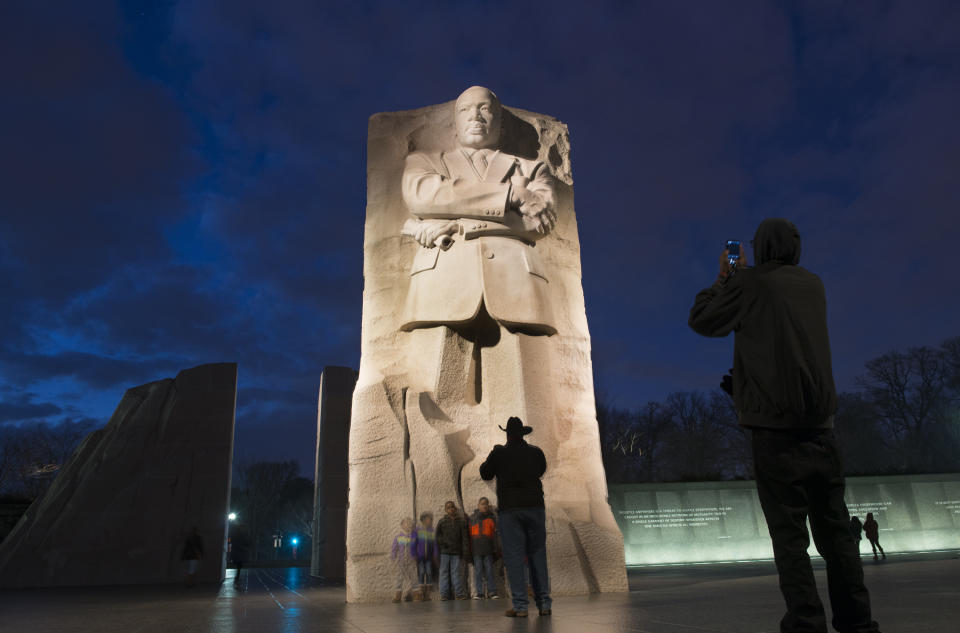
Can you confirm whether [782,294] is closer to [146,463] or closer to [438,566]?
[438,566]

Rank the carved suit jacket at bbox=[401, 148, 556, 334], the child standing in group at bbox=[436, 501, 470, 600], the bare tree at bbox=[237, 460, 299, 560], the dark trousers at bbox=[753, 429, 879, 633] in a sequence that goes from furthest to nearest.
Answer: the bare tree at bbox=[237, 460, 299, 560] → the carved suit jacket at bbox=[401, 148, 556, 334] → the child standing in group at bbox=[436, 501, 470, 600] → the dark trousers at bbox=[753, 429, 879, 633]

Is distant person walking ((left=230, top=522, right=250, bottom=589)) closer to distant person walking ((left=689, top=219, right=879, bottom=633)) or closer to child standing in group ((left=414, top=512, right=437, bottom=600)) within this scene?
child standing in group ((left=414, top=512, right=437, bottom=600))

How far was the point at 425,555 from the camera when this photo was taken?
593 centimetres

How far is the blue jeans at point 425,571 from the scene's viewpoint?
591cm

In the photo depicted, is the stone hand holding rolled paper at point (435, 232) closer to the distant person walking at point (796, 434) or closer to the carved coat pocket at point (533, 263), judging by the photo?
the carved coat pocket at point (533, 263)

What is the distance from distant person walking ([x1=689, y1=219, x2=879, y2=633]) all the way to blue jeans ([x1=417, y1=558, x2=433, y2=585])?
12.8 feet

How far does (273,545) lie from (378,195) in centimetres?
4515

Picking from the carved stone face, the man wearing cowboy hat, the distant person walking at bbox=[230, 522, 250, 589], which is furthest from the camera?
the distant person walking at bbox=[230, 522, 250, 589]

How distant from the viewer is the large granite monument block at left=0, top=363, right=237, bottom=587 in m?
13.4

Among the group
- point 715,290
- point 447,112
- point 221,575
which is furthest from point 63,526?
point 715,290

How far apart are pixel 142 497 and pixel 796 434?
14.6 meters

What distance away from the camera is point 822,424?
2.51 metres

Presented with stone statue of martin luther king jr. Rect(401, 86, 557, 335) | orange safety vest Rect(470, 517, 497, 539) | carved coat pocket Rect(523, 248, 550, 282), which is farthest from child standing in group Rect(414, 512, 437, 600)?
carved coat pocket Rect(523, 248, 550, 282)

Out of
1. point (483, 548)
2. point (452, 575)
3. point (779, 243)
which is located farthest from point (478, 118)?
point (779, 243)
